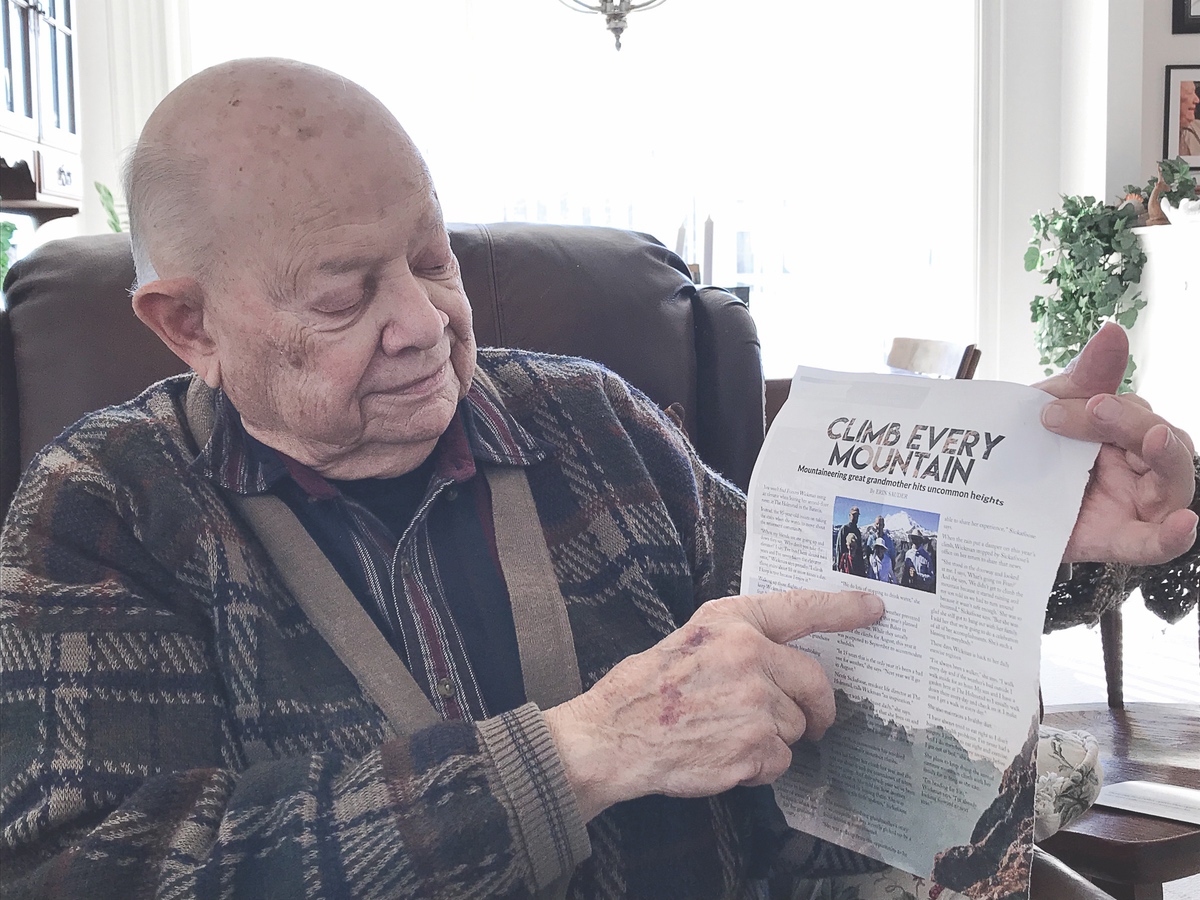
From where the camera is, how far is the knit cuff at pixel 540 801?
2.30 ft

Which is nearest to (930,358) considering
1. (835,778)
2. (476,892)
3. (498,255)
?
(498,255)

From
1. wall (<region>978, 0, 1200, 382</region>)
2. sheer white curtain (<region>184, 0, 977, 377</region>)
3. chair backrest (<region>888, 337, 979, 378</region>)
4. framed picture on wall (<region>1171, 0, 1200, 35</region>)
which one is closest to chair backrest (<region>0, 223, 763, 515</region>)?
chair backrest (<region>888, 337, 979, 378</region>)

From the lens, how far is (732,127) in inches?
197

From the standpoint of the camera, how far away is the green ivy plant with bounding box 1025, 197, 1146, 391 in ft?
13.6

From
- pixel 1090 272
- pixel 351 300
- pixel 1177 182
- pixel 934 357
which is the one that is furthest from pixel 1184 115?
pixel 351 300

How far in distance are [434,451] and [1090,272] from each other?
391cm

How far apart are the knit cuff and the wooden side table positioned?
0.60 metres

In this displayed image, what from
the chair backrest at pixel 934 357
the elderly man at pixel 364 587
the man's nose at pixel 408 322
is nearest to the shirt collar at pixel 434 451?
the elderly man at pixel 364 587

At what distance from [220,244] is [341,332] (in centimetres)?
12

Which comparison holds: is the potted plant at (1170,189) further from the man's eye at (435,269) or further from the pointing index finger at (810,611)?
the pointing index finger at (810,611)

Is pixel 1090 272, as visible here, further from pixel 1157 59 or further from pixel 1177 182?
pixel 1157 59

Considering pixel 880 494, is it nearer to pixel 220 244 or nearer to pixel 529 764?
pixel 529 764

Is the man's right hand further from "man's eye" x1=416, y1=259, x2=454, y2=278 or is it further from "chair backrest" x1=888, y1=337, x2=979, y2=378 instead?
"chair backrest" x1=888, y1=337, x2=979, y2=378

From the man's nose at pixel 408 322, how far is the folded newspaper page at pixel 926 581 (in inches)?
12.5
